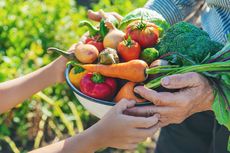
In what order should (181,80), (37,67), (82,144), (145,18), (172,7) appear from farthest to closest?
(37,67), (172,7), (145,18), (82,144), (181,80)

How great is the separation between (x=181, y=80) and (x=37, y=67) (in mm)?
1554

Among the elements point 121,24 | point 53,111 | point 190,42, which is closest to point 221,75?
point 190,42

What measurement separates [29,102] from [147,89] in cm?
145

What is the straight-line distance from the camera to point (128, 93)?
4.73 feet

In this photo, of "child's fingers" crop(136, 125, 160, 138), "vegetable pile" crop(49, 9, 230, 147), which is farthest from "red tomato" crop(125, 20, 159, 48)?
"child's fingers" crop(136, 125, 160, 138)

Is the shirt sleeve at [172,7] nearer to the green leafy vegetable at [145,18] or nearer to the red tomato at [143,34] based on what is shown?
the green leafy vegetable at [145,18]

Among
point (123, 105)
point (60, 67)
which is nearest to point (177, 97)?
point (123, 105)

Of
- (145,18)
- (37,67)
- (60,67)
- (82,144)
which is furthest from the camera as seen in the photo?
(37,67)

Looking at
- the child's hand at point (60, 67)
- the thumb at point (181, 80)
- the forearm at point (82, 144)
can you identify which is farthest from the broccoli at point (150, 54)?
the child's hand at point (60, 67)

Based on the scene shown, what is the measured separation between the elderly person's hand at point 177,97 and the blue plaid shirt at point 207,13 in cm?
33

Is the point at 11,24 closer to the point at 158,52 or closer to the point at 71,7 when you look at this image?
the point at 71,7

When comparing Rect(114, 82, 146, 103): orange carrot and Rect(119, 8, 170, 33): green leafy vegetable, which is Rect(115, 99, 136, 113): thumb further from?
Rect(119, 8, 170, 33): green leafy vegetable

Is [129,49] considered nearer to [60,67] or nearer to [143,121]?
[143,121]

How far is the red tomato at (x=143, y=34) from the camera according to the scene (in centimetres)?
151
